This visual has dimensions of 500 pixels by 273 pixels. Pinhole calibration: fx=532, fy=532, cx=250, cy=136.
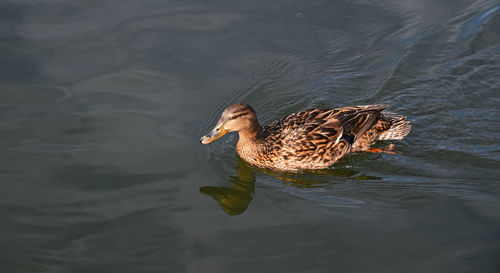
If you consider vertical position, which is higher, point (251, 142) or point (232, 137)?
point (251, 142)

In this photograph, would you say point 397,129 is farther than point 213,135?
Yes

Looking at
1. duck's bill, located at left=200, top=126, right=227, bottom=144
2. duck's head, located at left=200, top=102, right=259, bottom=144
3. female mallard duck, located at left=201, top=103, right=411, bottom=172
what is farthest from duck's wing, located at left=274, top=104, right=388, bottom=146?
duck's bill, located at left=200, top=126, right=227, bottom=144

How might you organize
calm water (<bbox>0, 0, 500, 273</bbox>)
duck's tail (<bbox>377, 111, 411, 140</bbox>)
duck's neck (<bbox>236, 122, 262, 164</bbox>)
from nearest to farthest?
calm water (<bbox>0, 0, 500, 273</bbox>), duck's neck (<bbox>236, 122, 262, 164</bbox>), duck's tail (<bbox>377, 111, 411, 140</bbox>)

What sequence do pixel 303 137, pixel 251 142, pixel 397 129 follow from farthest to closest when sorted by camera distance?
1. pixel 397 129
2. pixel 251 142
3. pixel 303 137

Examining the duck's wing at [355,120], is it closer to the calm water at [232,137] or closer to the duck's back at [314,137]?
the duck's back at [314,137]

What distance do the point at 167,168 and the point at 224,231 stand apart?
1538 mm

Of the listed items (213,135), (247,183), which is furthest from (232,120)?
(247,183)

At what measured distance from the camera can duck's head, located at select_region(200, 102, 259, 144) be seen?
7414mm

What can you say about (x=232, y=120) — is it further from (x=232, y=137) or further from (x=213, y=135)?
(x=232, y=137)

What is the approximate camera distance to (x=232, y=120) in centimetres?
745

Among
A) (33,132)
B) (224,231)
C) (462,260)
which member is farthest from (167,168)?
(462,260)

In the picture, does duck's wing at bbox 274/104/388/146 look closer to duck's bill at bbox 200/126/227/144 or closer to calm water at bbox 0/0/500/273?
calm water at bbox 0/0/500/273

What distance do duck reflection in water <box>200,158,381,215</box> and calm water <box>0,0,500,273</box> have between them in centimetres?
3

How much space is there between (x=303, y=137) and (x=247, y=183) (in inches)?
41.9
